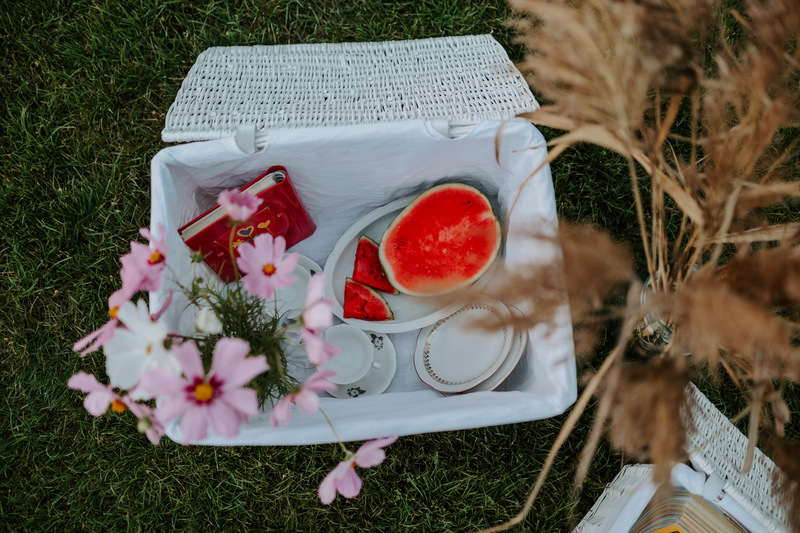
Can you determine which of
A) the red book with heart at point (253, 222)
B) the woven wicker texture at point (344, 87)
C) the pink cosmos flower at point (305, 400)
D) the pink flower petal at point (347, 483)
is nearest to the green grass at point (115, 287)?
the woven wicker texture at point (344, 87)

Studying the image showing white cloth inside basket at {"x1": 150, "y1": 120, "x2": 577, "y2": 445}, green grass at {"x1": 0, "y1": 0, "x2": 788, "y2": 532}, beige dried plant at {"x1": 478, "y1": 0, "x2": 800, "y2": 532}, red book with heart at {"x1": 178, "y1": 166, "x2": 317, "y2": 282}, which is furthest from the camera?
green grass at {"x1": 0, "y1": 0, "x2": 788, "y2": 532}

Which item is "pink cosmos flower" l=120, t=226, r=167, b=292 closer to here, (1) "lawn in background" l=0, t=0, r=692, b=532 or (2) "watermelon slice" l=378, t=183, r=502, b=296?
(2) "watermelon slice" l=378, t=183, r=502, b=296

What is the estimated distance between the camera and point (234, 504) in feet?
4.85

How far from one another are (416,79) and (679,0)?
0.78m

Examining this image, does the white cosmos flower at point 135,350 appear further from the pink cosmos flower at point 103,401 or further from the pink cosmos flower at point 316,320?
the pink cosmos flower at point 316,320

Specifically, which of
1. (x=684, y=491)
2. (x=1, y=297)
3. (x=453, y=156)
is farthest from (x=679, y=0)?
(x=1, y=297)

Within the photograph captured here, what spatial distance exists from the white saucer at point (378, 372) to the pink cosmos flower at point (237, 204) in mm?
549

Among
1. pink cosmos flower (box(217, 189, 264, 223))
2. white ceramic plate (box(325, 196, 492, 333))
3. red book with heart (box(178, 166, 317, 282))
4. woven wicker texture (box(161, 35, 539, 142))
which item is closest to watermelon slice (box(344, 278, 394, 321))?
white ceramic plate (box(325, 196, 492, 333))

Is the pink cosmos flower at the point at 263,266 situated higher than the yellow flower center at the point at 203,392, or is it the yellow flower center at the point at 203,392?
the pink cosmos flower at the point at 263,266

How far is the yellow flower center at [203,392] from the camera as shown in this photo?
1.96 ft

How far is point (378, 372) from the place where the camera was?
1.23 meters

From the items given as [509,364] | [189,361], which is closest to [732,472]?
[509,364]

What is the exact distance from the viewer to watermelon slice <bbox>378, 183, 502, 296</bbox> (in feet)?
3.89

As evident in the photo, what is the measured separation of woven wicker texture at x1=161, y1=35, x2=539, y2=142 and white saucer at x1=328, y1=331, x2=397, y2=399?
49cm
